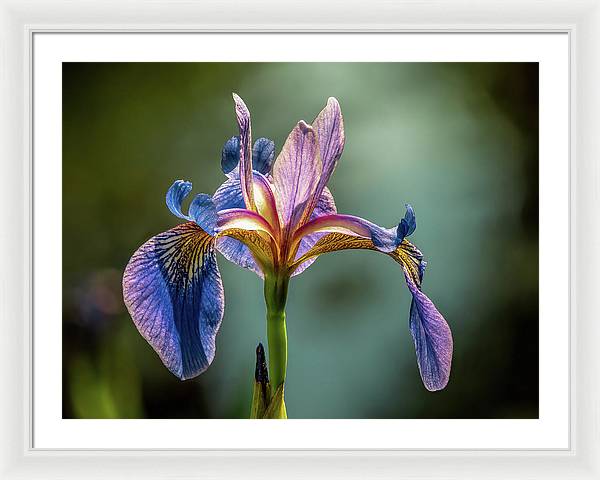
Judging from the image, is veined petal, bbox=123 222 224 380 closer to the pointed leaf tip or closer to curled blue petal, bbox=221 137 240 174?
curled blue petal, bbox=221 137 240 174

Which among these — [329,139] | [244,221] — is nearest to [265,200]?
[244,221]

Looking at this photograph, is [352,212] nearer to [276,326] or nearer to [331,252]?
[331,252]

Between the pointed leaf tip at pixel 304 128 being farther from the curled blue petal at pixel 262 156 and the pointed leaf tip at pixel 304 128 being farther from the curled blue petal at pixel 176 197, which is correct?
the curled blue petal at pixel 176 197

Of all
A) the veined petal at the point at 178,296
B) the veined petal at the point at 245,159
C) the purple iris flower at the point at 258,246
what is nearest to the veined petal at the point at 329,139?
the purple iris flower at the point at 258,246

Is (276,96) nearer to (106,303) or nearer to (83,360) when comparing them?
(106,303)

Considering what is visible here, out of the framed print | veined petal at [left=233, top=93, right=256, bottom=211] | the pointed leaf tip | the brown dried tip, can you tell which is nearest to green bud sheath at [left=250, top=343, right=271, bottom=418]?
the brown dried tip

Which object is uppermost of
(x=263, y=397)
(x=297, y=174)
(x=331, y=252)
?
(x=297, y=174)
